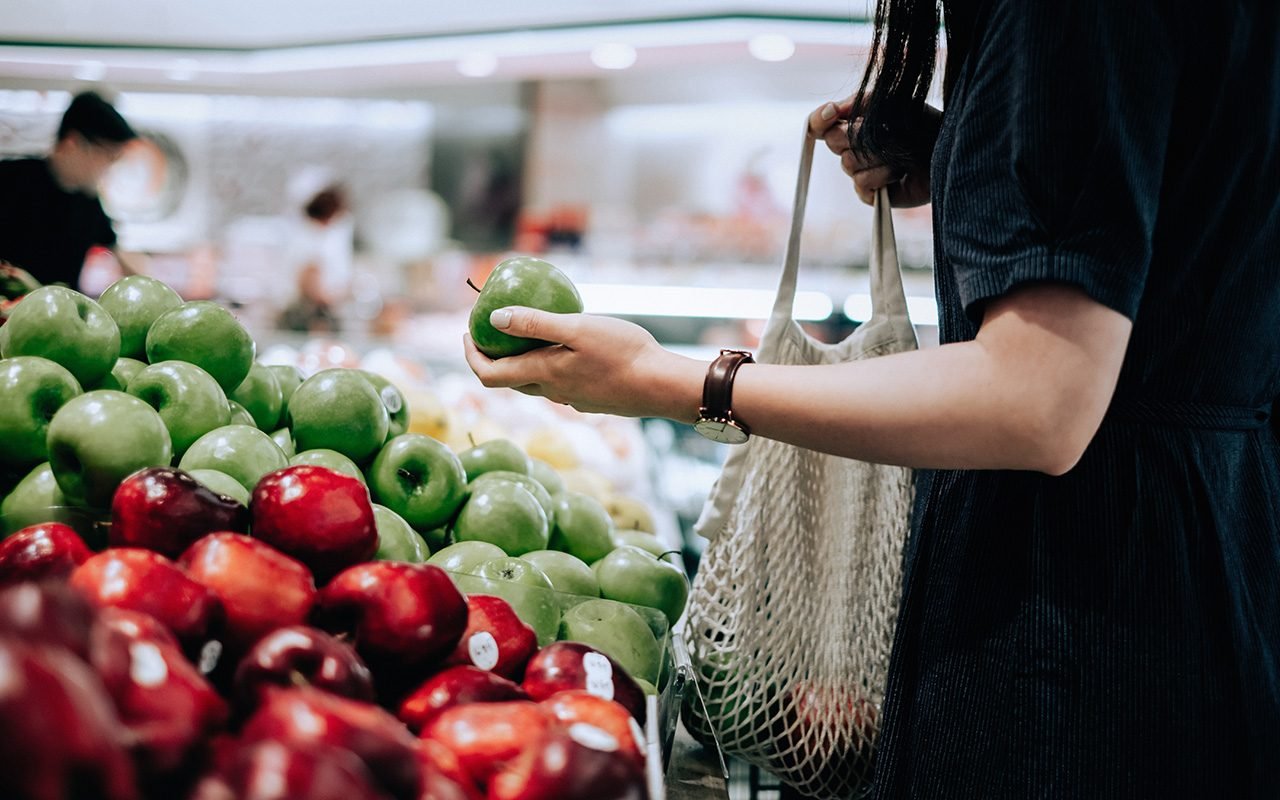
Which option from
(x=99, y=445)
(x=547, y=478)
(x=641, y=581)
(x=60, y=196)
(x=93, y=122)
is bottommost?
(x=641, y=581)

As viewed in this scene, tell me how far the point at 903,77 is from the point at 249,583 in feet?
3.08

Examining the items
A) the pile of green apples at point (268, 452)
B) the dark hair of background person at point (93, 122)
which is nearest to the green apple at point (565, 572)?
the pile of green apples at point (268, 452)

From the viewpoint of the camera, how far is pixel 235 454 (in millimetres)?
1144

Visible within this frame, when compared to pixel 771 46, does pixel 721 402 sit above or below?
below

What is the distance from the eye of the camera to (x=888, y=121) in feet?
4.06

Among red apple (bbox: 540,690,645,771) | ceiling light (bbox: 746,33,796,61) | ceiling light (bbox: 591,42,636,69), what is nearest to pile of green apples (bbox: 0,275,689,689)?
red apple (bbox: 540,690,645,771)

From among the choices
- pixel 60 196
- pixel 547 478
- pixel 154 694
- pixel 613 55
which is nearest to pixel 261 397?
pixel 547 478

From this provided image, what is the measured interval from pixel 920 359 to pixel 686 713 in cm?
59

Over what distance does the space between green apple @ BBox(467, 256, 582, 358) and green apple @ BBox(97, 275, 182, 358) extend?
1.57ft

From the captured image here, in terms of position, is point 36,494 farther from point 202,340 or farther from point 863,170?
point 863,170

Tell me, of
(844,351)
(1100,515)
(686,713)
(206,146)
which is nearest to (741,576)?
(686,713)

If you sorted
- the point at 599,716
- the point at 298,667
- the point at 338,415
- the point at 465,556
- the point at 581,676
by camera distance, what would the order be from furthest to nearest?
the point at 338,415
the point at 465,556
the point at 581,676
the point at 599,716
the point at 298,667

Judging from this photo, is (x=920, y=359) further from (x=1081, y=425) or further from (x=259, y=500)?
(x=259, y=500)

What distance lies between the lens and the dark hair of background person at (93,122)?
142 inches
